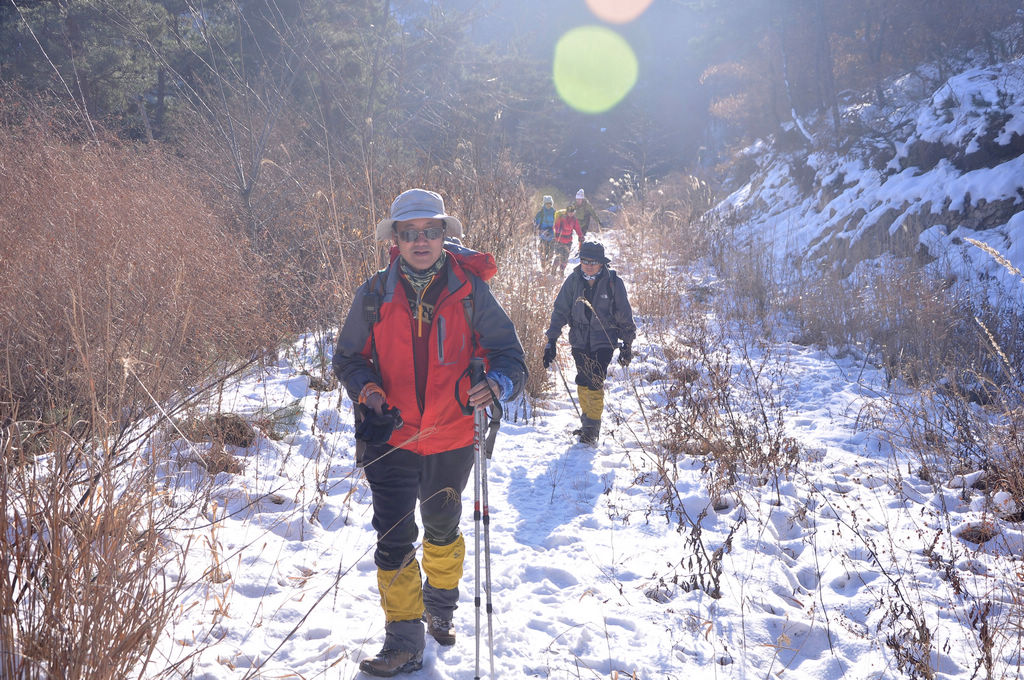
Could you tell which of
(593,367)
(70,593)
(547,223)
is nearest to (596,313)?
(593,367)

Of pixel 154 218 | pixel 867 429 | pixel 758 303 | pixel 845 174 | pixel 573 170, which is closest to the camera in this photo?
pixel 867 429

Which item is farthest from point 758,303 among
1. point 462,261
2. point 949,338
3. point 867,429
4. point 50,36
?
point 50,36

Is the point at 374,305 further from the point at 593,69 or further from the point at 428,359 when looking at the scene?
the point at 593,69

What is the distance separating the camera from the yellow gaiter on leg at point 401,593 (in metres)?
2.51

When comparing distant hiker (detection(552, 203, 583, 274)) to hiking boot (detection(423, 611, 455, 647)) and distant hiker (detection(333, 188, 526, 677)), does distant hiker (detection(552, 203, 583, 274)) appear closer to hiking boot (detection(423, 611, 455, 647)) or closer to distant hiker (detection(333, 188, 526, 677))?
distant hiker (detection(333, 188, 526, 677))

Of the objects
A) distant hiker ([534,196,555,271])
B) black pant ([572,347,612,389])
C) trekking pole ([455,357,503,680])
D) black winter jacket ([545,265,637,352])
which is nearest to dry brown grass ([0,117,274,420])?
trekking pole ([455,357,503,680])

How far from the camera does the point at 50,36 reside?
13.7 m

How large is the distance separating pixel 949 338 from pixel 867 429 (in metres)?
1.83

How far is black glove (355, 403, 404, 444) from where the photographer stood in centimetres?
234

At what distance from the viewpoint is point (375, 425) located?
235 cm

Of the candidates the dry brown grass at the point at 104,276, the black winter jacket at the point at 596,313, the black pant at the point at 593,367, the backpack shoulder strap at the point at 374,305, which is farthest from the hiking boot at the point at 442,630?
the black winter jacket at the point at 596,313

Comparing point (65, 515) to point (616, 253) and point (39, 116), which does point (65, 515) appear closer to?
point (39, 116)

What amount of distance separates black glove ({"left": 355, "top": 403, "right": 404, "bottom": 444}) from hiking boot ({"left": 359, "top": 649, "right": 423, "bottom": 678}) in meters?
0.88

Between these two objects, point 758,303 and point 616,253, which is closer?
point 758,303
